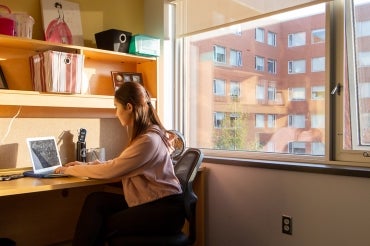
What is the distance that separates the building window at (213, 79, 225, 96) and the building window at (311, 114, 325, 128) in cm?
75

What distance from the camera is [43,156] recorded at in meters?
2.18

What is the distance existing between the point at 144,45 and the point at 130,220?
1.38 meters

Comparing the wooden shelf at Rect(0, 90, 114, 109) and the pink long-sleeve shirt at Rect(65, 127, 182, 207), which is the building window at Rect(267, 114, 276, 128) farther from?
the wooden shelf at Rect(0, 90, 114, 109)

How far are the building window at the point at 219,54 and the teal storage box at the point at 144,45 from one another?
454mm

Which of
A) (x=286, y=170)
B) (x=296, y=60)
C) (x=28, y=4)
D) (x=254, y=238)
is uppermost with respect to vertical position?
(x=28, y=4)

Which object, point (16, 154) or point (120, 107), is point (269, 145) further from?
point (16, 154)

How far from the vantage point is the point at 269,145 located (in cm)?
243

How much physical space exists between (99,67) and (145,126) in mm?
979

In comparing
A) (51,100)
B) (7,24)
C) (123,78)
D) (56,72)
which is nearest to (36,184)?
(51,100)

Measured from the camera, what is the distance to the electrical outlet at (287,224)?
216cm

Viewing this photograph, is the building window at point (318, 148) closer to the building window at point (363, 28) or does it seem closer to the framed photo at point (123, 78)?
the building window at point (363, 28)

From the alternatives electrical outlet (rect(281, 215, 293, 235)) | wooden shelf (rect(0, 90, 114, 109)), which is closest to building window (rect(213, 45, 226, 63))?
wooden shelf (rect(0, 90, 114, 109))

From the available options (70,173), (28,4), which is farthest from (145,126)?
(28,4)

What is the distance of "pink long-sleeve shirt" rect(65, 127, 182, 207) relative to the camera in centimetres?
176
